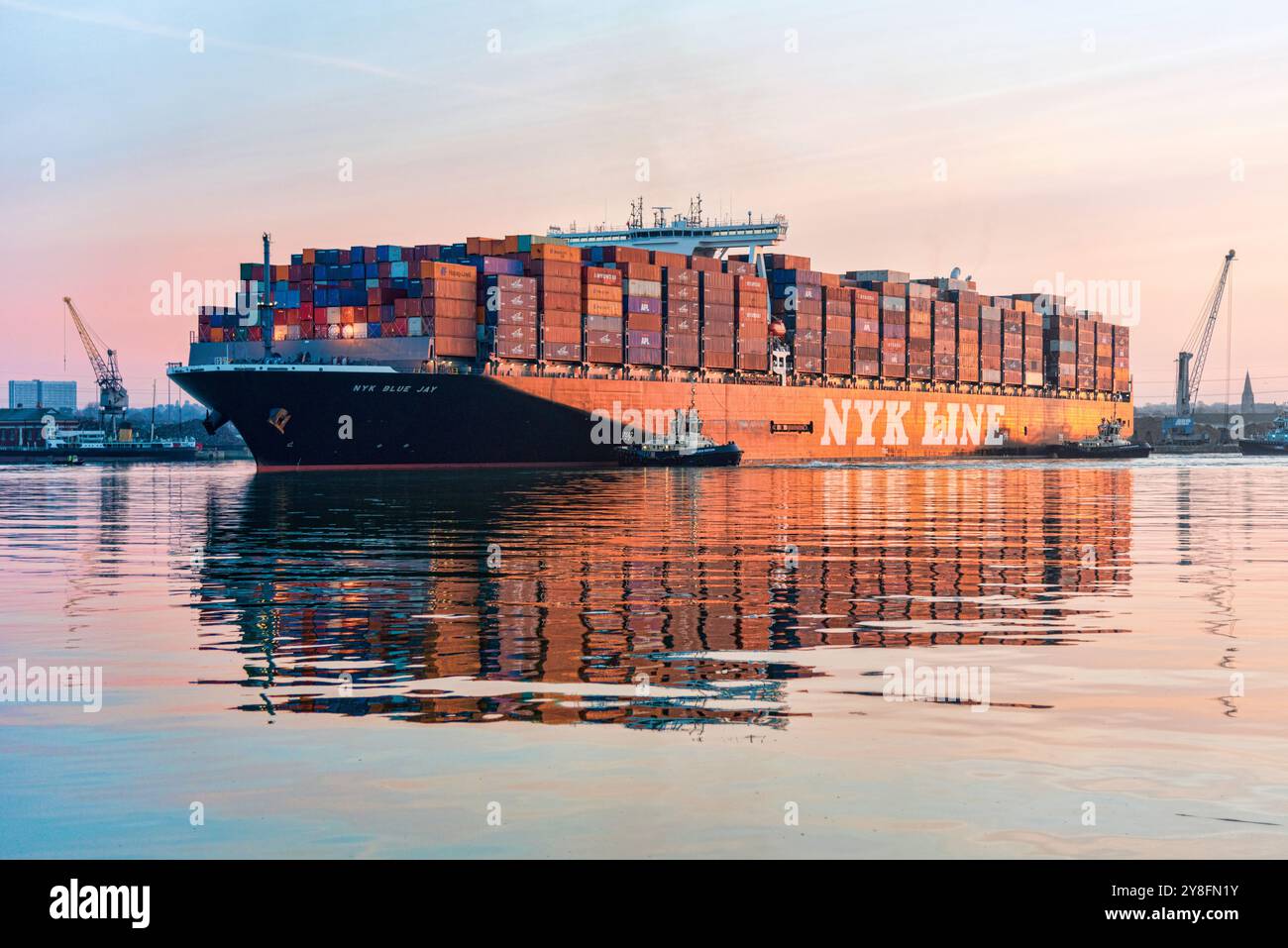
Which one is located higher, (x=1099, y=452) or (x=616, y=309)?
(x=616, y=309)

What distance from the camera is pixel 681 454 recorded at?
10219 cm

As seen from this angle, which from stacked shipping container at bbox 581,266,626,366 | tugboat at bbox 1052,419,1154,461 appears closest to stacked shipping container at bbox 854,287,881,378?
tugboat at bbox 1052,419,1154,461

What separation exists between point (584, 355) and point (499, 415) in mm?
13795

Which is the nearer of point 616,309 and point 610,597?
point 610,597

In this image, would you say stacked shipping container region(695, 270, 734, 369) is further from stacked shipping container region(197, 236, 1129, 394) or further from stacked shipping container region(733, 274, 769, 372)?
stacked shipping container region(733, 274, 769, 372)

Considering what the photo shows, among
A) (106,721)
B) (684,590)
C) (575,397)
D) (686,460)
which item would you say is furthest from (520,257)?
(106,721)

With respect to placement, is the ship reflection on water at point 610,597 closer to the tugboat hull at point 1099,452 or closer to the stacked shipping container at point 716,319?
the stacked shipping container at point 716,319

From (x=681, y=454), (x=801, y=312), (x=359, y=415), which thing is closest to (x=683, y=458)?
(x=681, y=454)

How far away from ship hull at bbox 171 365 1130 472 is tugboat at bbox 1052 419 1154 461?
27607 millimetres

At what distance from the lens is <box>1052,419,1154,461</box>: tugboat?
524ft

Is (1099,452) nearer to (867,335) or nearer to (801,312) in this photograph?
(867,335)
